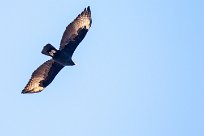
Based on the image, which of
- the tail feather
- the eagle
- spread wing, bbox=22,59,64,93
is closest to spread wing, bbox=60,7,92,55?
the eagle

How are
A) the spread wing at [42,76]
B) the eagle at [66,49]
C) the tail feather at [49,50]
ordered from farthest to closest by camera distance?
the spread wing at [42,76] < the eagle at [66,49] < the tail feather at [49,50]

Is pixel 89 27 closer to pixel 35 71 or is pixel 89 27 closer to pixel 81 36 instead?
pixel 81 36

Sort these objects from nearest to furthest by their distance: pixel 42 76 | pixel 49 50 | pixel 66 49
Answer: pixel 49 50, pixel 66 49, pixel 42 76

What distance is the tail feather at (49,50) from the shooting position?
2122cm

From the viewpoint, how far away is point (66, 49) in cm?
2261

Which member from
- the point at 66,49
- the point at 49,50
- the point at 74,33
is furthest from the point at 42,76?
the point at 74,33

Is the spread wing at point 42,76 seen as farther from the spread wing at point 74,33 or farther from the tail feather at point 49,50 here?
the tail feather at point 49,50

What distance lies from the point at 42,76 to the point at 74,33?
2.59 m

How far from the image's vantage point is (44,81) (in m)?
23.8

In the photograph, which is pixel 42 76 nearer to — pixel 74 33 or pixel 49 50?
pixel 49 50

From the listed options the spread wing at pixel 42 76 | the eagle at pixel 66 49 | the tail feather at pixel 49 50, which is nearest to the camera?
the tail feather at pixel 49 50

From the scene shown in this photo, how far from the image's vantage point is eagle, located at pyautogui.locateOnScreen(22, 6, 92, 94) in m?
22.4

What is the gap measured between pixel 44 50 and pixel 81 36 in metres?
2.12

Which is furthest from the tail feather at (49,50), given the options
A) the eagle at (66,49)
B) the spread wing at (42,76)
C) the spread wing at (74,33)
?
the spread wing at (42,76)
